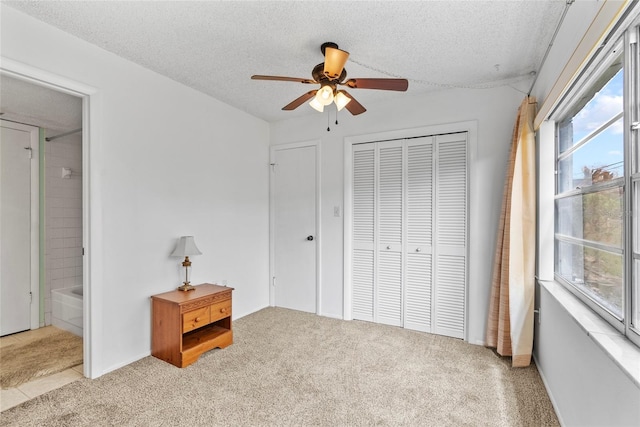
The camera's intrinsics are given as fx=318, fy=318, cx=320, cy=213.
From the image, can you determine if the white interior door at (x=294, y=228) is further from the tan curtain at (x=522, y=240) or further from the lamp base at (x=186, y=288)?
the tan curtain at (x=522, y=240)

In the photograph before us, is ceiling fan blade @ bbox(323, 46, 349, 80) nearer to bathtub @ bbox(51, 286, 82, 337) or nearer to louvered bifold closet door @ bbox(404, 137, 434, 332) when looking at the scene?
louvered bifold closet door @ bbox(404, 137, 434, 332)

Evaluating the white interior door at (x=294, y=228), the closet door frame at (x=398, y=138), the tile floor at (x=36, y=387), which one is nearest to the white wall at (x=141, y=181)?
the tile floor at (x=36, y=387)

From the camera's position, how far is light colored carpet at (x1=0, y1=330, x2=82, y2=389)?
2.40 m

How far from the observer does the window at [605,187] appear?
1.26 metres

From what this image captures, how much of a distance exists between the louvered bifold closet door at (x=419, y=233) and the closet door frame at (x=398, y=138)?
134mm

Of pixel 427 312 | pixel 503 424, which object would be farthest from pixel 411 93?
pixel 503 424

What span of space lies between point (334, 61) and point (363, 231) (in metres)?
2.03

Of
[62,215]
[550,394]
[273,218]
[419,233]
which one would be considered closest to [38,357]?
[62,215]

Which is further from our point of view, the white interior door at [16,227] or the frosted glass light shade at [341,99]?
the white interior door at [16,227]

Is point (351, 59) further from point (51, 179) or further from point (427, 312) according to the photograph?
point (51, 179)

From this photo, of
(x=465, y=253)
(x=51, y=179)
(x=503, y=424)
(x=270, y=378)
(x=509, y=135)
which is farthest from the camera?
(x=51, y=179)

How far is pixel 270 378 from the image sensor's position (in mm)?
2350

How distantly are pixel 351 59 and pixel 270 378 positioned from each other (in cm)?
251

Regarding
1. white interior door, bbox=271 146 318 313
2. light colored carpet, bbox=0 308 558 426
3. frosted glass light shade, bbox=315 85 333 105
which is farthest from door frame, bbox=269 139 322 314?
frosted glass light shade, bbox=315 85 333 105
